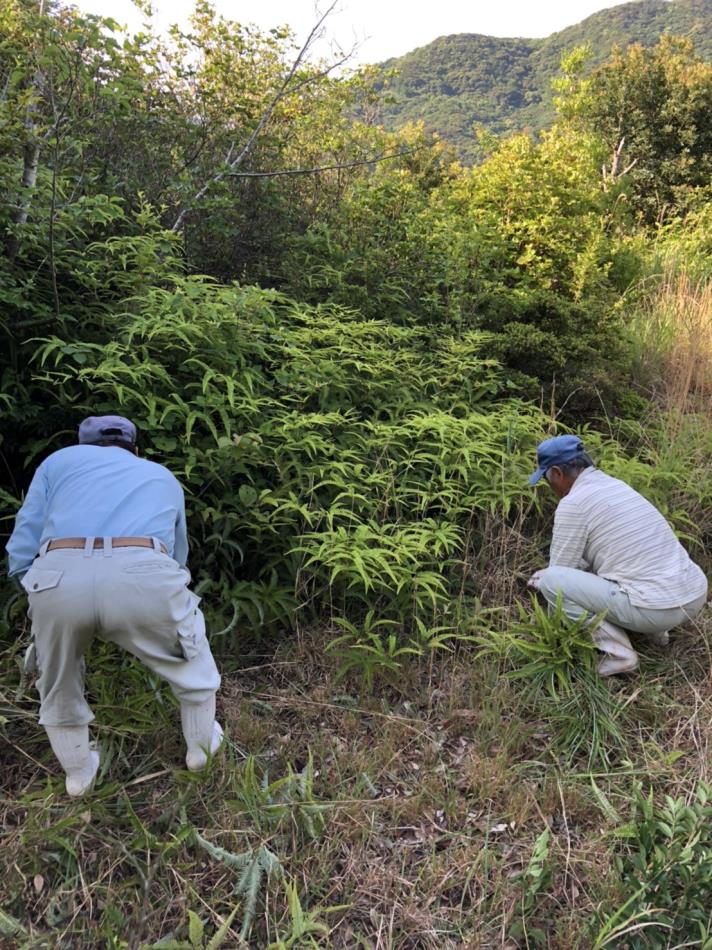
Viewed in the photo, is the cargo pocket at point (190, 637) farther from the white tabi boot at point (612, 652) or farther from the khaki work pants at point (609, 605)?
the white tabi boot at point (612, 652)

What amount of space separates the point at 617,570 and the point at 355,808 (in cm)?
166

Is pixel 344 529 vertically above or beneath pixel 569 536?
above

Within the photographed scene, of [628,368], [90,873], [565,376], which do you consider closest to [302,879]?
[90,873]

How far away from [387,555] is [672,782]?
1.60 metres

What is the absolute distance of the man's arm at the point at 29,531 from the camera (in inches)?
100

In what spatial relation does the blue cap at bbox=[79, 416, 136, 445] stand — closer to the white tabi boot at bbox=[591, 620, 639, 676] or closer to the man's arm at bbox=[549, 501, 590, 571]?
the man's arm at bbox=[549, 501, 590, 571]

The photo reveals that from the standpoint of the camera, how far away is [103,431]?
9.08 ft

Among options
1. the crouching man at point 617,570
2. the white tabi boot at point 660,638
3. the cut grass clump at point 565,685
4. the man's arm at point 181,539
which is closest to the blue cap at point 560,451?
the crouching man at point 617,570

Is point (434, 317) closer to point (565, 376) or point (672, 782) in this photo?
point (565, 376)

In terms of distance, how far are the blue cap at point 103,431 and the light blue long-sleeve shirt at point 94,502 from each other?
77 mm

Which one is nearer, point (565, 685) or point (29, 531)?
point (29, 531)

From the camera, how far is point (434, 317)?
18.4 feet

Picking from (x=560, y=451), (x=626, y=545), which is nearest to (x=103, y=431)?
(x=560, y=451)

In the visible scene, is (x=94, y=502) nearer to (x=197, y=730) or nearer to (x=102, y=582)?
(x=102, y=582)
